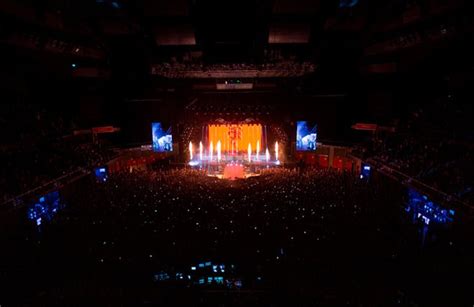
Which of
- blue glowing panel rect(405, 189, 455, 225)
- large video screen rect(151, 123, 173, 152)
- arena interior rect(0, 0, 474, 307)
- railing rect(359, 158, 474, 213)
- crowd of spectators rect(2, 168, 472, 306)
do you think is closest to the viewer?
crowd of spectators rect(2, 168, 472, 306)

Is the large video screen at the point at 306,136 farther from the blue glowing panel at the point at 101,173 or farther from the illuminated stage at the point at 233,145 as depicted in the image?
the blue glowing panel at the point at 101,173

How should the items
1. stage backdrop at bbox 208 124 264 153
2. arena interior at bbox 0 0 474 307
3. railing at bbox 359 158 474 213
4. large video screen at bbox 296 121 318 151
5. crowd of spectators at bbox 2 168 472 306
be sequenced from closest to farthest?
1. crowd of spectators at bbox 2 168 472 306
2. arena interior at bbox 0 0 474 307
3. railing at bbox 359 158 474 213
4. large video screen at bbox 296 121 318 151
5. stage backdrop at bbox 208 124 264 153

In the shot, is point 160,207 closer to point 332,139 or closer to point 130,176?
point 130,176

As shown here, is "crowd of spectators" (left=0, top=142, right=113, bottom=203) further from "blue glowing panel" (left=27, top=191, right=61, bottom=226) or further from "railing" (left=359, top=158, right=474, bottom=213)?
"railing" (left=359, top=158, right=474, bottom=213)

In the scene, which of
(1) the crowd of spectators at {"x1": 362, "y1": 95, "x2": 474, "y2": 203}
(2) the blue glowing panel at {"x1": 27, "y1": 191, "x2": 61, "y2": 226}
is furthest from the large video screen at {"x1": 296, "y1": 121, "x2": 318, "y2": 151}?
(2) the blue glowing panel at {"x1": 27, "y1": 191, "x2": 61, "y2": 226}

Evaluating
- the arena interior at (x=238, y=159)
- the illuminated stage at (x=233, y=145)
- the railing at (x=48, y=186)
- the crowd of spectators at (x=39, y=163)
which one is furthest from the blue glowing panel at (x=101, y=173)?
the illuminated stage at (x=233, y=145)

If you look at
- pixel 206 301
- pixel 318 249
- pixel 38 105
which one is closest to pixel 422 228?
pixel 318 249

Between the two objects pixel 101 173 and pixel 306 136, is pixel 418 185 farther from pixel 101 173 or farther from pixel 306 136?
pixel 101 173
